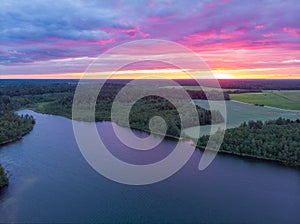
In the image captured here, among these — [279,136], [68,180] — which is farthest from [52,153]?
[279,136]

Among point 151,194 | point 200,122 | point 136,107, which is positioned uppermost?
point 136,107

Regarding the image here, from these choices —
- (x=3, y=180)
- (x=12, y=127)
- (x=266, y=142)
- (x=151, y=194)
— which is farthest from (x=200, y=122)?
(x=3, y=180)

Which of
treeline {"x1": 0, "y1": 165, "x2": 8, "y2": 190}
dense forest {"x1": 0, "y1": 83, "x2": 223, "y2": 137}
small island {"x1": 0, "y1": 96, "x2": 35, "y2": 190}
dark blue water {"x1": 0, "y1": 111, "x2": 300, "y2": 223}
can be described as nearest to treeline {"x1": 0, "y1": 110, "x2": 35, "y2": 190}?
small island {"x1": 0, "y1": 96, "x2": 35, "y2": 190}

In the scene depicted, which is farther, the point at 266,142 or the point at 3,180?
the point at 266,142

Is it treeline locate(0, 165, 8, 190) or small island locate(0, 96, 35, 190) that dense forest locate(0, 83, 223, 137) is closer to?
small island locate(0, 96, 35, 190)

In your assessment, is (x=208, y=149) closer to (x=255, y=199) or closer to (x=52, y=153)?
(x=255, y=199)

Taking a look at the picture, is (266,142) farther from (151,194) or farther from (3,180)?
(3,180)
